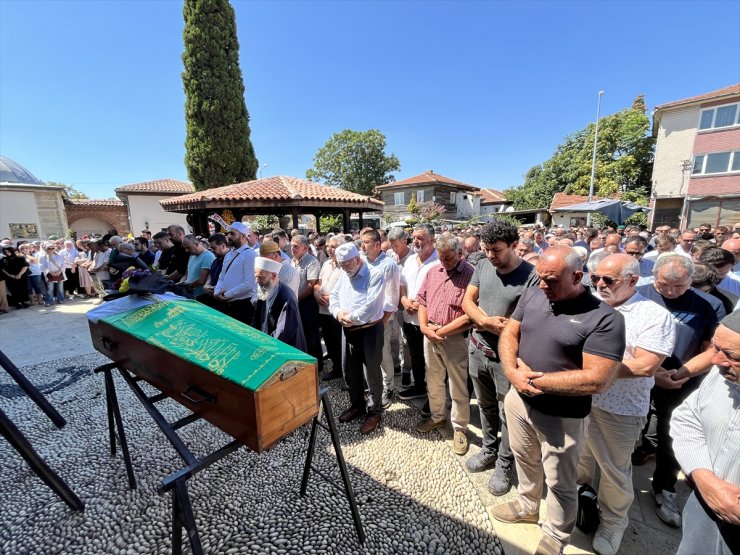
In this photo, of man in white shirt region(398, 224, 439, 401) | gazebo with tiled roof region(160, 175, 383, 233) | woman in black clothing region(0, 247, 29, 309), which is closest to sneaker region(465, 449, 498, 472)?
man in white shirt region(398, 224, 439, 401)

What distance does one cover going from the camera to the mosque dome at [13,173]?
84.3 feet

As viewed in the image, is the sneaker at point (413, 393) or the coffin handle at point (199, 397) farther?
the sneaker at point (413, 393)

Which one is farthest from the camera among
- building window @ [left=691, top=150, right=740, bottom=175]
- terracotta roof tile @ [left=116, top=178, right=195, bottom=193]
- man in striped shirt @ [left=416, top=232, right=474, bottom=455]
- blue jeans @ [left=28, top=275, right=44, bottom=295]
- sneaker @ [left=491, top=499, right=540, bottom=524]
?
terracotta roof tile @ [left=116, top=178, right=195, bottom=193]

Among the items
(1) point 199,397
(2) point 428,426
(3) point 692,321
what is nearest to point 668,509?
(3) point 692,321

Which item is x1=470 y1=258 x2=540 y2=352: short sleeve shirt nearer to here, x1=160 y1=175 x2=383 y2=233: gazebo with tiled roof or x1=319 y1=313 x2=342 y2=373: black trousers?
x1=319 y1=313 x2=342 y2=373: black trousers

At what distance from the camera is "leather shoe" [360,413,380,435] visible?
3494mm

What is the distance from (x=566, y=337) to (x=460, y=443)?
6.15ft

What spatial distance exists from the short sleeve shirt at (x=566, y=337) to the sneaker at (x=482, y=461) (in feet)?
3.67

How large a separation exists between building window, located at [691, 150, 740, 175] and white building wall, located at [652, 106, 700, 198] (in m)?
0.43

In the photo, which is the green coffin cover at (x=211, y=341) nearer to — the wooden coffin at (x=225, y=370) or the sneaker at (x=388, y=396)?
the wooden coffin at (x=225, y=370)

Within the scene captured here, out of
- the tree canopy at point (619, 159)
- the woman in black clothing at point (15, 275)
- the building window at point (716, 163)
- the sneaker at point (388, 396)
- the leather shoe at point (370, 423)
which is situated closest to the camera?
the leather shoe at point (370, 423)

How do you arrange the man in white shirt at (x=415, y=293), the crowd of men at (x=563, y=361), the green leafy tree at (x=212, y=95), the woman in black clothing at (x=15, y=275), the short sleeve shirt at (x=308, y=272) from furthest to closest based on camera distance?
the green leafy tree at (x=212, y=95) → the woman in black clothing at (x=15, y=275) → the short sleeve shirt at (x=308, y=272) → the man in white shirt at (x=415, y=293) → the crowd of men at (x=563, y=361)

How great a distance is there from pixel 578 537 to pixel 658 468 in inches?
34.5

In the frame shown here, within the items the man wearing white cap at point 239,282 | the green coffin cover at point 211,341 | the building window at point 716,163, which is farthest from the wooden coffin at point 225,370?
the building window at point 716,163
